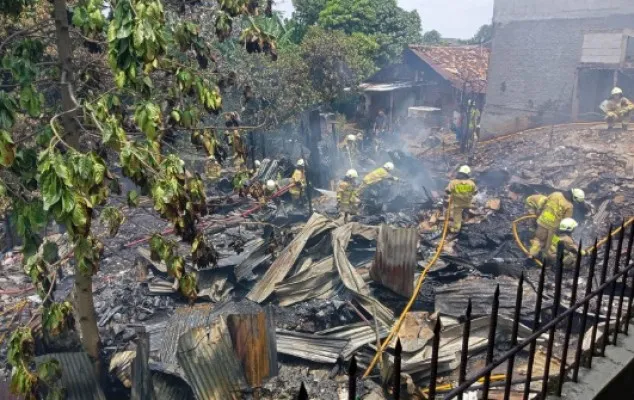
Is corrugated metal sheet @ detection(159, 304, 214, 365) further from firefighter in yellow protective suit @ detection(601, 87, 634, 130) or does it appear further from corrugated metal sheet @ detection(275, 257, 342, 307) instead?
firefighter in yellow protective suit @ detection(601, 87, 634, 130)

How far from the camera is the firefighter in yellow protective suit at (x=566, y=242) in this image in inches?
333

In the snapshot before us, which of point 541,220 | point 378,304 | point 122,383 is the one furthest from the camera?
point 541,220

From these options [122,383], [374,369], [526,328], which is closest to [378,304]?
[374,369]

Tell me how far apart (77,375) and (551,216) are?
311 inches

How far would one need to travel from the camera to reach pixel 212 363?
17.4 feet

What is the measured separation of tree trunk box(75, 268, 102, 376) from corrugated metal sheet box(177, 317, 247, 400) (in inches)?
33.0

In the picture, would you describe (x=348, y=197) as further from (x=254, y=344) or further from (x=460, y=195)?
(x=254, y=344)

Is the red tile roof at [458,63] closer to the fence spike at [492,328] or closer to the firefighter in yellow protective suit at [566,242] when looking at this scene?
the firefighter in yellow protective suit at [566,242]

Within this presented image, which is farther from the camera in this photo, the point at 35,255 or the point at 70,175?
the point at 35,255

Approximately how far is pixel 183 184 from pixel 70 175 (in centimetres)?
78

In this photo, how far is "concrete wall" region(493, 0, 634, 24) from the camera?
20000 mm

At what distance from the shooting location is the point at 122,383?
19.9 ft

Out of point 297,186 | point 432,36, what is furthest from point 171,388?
point 432,36

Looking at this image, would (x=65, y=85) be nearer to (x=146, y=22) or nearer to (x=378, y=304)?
(x=146, y=22)
